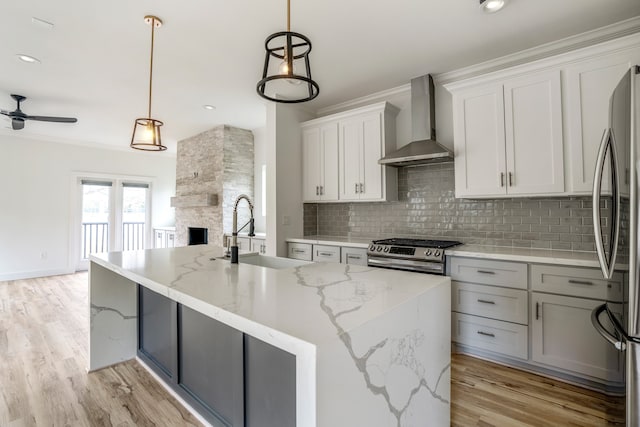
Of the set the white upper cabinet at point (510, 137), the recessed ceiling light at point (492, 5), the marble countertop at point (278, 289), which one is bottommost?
the marble countertop at point (278, 289)

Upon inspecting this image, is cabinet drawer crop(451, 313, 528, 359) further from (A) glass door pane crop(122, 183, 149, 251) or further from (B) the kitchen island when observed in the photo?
(A) glass door pane crop(122, 183, 149, 251)

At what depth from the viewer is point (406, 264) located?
3.01 meters

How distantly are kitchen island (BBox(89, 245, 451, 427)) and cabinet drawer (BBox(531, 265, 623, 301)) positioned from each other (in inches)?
48.9

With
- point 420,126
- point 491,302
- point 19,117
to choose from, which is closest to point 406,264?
point 491,302

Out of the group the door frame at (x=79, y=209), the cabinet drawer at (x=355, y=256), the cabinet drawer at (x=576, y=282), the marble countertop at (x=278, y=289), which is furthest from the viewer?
the door frame at (x=79, y=209)

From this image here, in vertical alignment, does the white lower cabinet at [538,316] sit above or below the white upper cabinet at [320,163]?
below

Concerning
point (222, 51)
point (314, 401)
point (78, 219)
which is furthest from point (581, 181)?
point (78, 219)

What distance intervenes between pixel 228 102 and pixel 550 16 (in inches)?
138

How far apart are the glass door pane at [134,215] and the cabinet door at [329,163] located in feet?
17.1

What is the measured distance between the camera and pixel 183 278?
5.34ft

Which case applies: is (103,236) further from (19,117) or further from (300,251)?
(300,251)

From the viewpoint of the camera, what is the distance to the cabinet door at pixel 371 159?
3.65m

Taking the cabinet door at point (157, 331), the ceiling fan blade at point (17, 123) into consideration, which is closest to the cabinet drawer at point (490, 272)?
the cabinet door at point (157, 331)

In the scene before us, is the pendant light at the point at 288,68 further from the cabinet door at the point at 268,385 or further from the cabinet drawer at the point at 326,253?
the cabinet drawer at the point at 326,253
